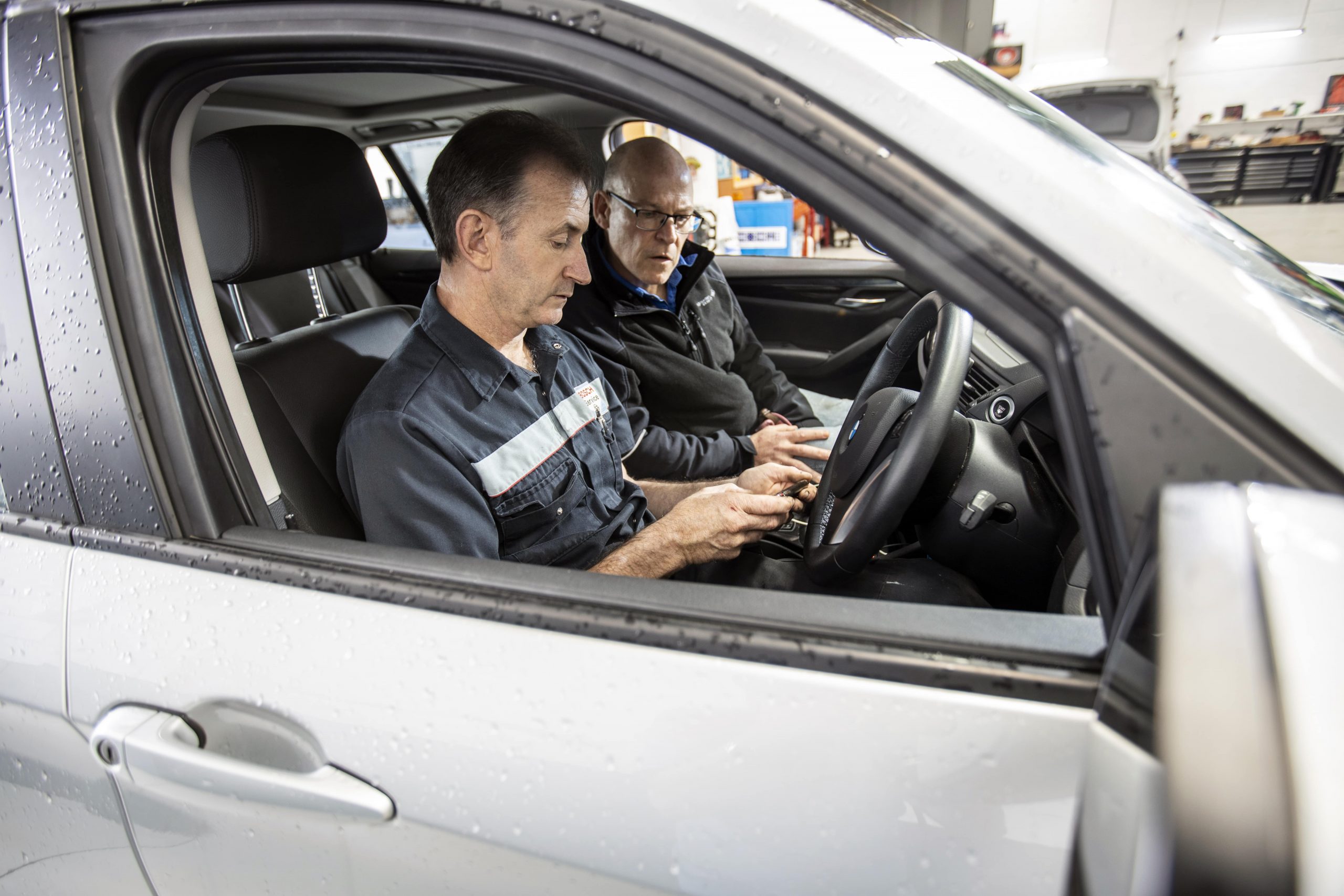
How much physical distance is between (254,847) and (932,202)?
813 millimetres

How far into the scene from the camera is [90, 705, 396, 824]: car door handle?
66 centimetres

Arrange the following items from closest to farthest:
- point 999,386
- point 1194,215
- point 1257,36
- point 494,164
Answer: point 1194,215 < point 494,164 < point 999,386 < point 1257,36

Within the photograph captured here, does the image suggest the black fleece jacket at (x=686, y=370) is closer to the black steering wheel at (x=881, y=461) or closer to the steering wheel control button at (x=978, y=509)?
the black steering wheel at (x=881, y=461)

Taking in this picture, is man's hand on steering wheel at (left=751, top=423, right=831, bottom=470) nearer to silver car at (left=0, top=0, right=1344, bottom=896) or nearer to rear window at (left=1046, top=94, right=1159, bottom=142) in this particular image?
silver car at (left=0, top=0, right=1344, bottom=896)

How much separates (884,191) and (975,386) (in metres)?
1.34

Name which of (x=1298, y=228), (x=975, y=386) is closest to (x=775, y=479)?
(x=975, y=386)

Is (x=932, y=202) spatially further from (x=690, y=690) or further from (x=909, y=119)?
(x=690, y=690)

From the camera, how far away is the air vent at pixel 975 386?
66.1 inches

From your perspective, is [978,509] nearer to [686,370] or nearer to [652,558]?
[652,558]

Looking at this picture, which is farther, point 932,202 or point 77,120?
point 77,120

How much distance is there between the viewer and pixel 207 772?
693 millimetres

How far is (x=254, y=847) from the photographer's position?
719 mm

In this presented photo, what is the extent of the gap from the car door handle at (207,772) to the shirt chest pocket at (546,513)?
1.85 ft

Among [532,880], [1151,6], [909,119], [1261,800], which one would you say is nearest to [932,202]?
[909,119]
